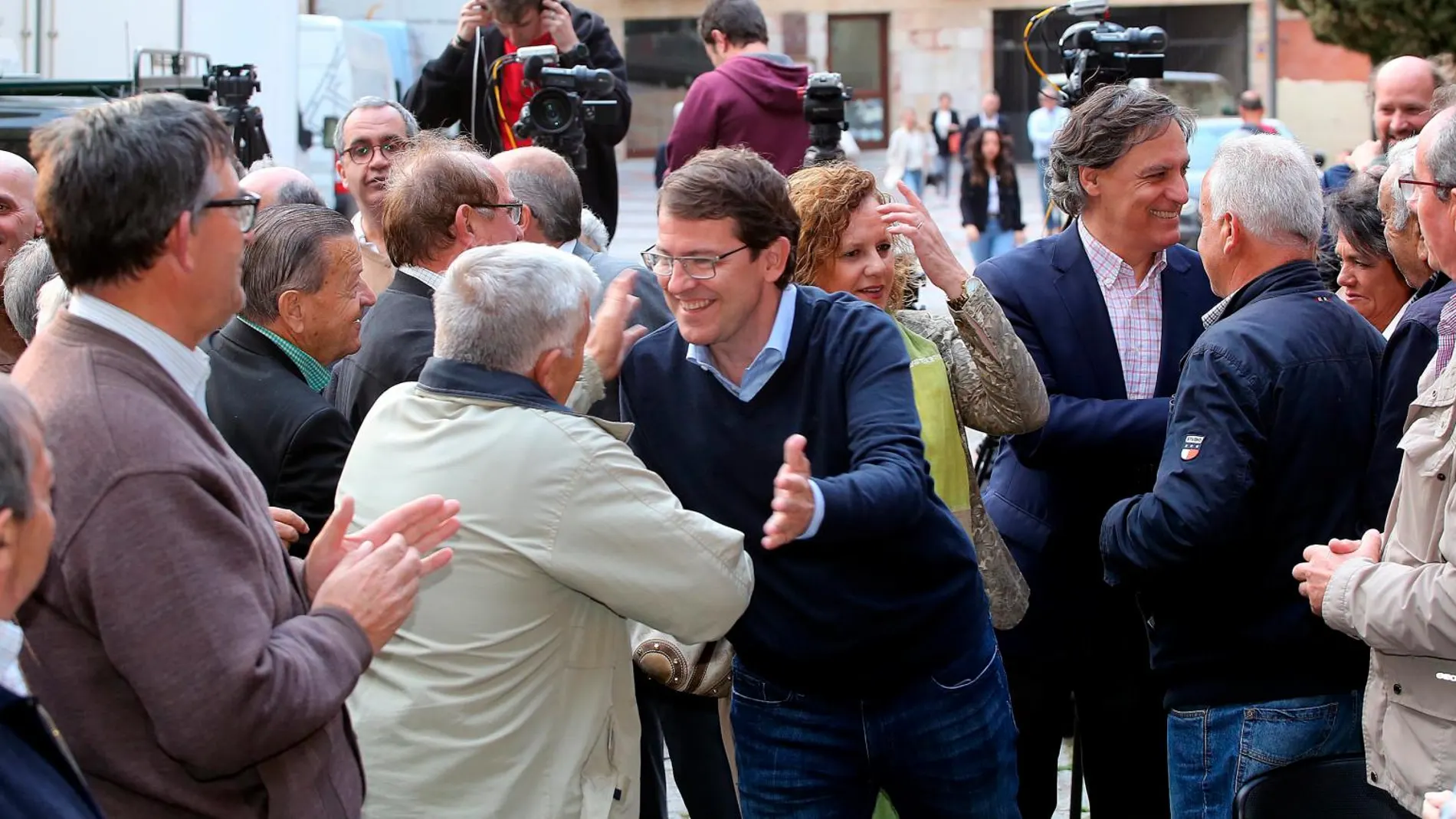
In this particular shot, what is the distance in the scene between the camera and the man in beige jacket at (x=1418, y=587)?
8.15ft

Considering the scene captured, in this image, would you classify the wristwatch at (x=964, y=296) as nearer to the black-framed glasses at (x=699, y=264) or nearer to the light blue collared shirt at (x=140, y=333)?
the black-framed glasses at (x=699, y=264)

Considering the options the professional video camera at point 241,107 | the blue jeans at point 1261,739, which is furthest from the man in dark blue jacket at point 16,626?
the professional video camera at point 241,107

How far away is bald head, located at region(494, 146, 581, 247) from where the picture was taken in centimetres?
419

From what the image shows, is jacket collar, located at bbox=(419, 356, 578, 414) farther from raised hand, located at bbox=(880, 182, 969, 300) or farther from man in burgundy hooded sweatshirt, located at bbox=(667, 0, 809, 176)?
man in burgundy hooded sweatshirt, located at bbox=(667, 0, 809, 176)

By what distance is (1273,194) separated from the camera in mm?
3234

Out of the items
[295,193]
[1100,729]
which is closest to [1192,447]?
[1100,729]

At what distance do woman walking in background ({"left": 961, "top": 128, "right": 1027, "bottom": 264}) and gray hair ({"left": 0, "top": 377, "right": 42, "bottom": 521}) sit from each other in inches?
534

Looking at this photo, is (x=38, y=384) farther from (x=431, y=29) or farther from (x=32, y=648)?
(x=431, y=29)

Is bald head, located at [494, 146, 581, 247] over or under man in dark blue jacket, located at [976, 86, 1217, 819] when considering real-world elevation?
over

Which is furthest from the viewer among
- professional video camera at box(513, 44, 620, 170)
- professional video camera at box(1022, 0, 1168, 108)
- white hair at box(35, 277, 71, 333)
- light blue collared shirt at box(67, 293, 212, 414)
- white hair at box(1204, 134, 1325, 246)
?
professional video camera at box(513, 44, 620, 170)

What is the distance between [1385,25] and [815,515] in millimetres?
18849

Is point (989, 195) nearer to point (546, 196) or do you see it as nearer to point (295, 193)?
point (295, 193)

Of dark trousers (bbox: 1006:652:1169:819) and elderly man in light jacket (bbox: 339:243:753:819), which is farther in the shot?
dark trousers (bbox: 1006:652:1169:819)

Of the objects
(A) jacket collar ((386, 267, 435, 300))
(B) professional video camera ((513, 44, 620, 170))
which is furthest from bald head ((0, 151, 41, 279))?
(B) professional video camera ((513, 44, 620, 170))
